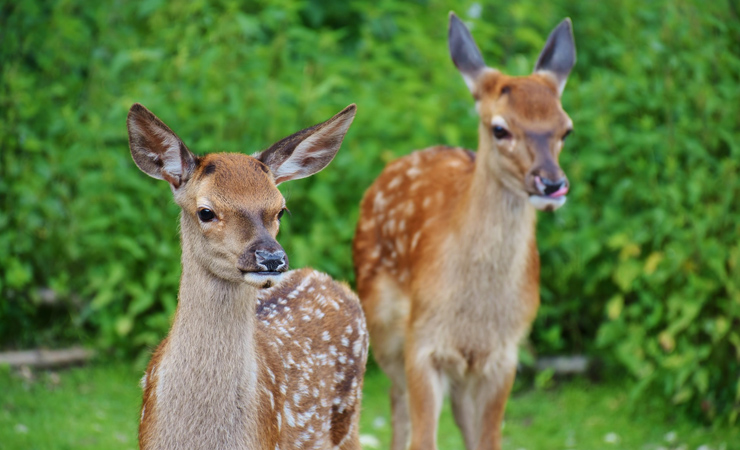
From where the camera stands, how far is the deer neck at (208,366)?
12.4ft

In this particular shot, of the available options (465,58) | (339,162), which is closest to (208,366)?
(465,58)

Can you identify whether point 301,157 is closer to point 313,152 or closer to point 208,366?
point 313,152

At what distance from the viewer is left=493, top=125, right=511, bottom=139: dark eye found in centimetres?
531

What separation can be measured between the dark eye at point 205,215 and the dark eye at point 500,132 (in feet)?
6.68

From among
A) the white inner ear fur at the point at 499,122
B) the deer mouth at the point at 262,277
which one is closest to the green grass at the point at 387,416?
the white inner ear fur at the point at 499,122

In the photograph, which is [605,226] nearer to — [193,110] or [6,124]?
[193,110]

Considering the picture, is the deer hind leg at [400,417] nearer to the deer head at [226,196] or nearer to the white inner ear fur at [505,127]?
the white inner ear fur at [505,127]

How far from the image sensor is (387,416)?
272 inches

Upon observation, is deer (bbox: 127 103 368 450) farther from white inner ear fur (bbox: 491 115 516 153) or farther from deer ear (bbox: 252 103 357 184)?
white inner ear fur (bbox: 491 115 516 153)

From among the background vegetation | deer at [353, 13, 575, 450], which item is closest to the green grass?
the background vegetation

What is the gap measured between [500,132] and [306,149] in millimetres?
1449

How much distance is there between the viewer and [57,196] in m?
7.00

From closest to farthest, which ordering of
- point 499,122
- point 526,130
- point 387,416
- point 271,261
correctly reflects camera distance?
point 271,261, point 526,130, point 499,122, point 387,416

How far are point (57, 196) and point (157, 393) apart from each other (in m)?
3.53
